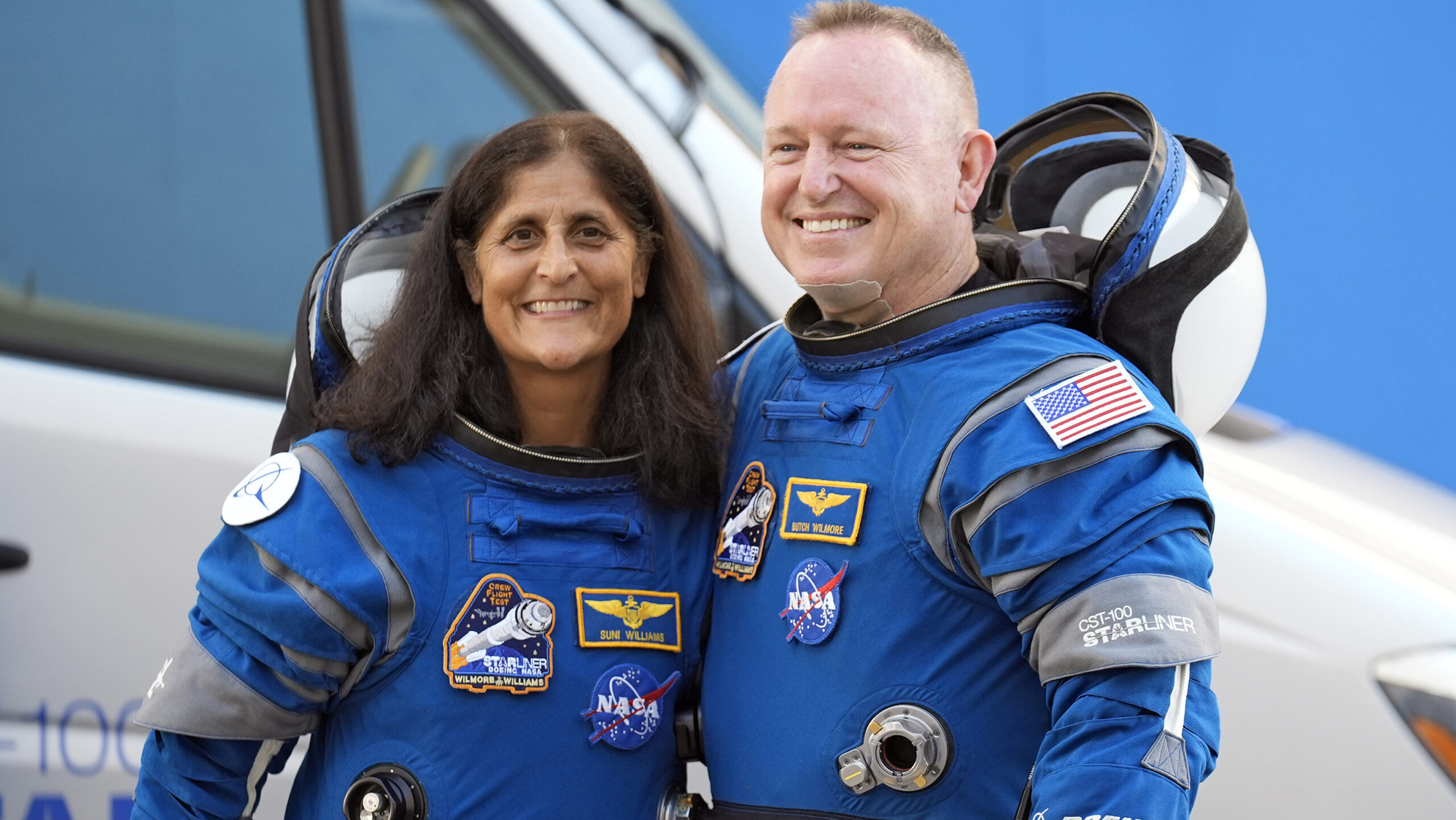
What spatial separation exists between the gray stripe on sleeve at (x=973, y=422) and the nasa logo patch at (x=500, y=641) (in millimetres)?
516

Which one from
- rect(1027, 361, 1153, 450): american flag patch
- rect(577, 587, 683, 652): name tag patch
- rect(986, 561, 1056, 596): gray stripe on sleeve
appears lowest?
rect(577, 587, 683, 652): name tag patch

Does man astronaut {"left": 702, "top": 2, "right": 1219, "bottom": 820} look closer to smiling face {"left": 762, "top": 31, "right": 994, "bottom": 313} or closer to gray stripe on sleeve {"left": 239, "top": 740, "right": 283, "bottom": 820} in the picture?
smiling face {"left": 762, "top": 31, "right": 994, "bottom": 313}

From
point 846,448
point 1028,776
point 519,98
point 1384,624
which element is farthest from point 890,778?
point 519,98

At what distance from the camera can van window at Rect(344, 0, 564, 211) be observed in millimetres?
2527

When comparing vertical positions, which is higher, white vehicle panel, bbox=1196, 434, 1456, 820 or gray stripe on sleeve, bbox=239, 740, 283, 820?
gray stripe on sleeve, bbox=239, 740, 283, 820

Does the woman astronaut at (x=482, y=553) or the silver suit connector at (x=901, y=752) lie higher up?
the woman astronaut at (x=482, y=553)

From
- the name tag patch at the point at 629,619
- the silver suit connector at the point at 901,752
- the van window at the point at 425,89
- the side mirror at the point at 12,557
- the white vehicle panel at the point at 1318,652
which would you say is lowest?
the white vehicle panel at the point at 1318,652

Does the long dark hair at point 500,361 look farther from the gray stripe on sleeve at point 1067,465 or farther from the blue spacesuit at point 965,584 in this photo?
the gray stripe on sleeve at point 1067,465

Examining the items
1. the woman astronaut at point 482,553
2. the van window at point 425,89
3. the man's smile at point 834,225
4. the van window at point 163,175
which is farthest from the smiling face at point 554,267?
the van window at point 163,175

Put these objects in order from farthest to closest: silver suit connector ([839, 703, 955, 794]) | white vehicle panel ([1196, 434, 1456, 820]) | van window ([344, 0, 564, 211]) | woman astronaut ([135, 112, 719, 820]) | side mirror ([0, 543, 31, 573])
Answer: van window ([344, 0, 564, 211])
side mirror ([0, 543, 31, 573])
white vehicle panel ([1196, 434, 1456, 820])
woman astronaut ([135, 112, 719, 820])
silver suit connector ([839, 703, 955, 794])

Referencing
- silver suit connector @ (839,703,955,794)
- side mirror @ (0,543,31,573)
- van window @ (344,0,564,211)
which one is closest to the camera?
silver suit connector @ (839,703,955,794)

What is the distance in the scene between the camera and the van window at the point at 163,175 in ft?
8.46

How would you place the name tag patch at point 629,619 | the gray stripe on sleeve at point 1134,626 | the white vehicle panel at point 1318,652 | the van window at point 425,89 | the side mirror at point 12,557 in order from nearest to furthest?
the gray stripe on sleeve at point 1134,626
the name tag patch at point 629,619
the white vehicle panel at point 1318,652
the side mirror at point 12,557
the van window at point 425,89

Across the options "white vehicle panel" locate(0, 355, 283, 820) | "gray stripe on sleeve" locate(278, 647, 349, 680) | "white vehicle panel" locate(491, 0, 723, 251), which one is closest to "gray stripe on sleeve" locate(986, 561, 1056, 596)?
"gray stripe on sleeve" locate(278, 647, 349, 680)
